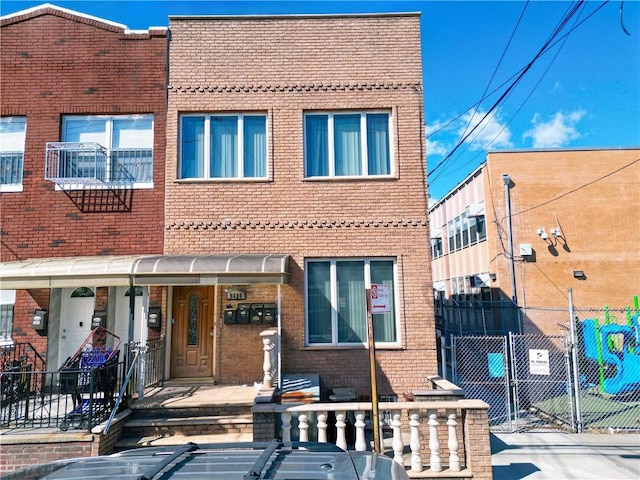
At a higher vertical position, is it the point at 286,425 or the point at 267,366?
the point at 267,366

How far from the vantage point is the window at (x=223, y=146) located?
954cm

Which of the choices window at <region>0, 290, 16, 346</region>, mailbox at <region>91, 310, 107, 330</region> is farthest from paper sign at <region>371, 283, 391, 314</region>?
window at <region>0, 290, 16, 346</region>

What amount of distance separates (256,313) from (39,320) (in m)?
4.51

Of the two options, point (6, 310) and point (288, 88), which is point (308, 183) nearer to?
point (288, 88)

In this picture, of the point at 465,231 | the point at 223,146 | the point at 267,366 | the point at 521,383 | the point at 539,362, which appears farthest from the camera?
the point at 465,231

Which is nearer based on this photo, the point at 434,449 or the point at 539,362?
the point at 434,449

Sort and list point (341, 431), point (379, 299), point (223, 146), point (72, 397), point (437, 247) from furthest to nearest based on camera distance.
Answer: point (437, 247)
point (223, 146)
point (72, 397)
point (341, 431)
point (379, 299)

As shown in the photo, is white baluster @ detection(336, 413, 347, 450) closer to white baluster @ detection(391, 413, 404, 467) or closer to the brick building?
white baluster @ detection(391, 413, 404, 467)

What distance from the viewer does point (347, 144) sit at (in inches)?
379

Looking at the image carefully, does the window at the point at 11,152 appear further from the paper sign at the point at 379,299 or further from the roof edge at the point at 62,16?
the paper sign at the point at 379,299

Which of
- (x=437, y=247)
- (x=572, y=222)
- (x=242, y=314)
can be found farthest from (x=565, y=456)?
(x=437, y=247)

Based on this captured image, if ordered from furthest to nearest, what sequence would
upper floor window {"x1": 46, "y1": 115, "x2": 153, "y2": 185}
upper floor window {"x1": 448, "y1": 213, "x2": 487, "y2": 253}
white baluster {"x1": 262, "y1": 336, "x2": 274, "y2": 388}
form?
upper floor window {"x1": 448, "y1": 213, "x2": 487, "y2": 253} → upper floor window {"x1": 46, "y1": 115, "x2": 153, "y2": 185} → white baluster {"x1": 262, "y1": 336, "x2": 274, "y2": 388}

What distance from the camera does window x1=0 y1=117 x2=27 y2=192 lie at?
949 cm

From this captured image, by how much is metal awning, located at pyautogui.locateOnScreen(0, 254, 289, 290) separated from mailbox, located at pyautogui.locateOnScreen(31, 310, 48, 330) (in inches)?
51.9
